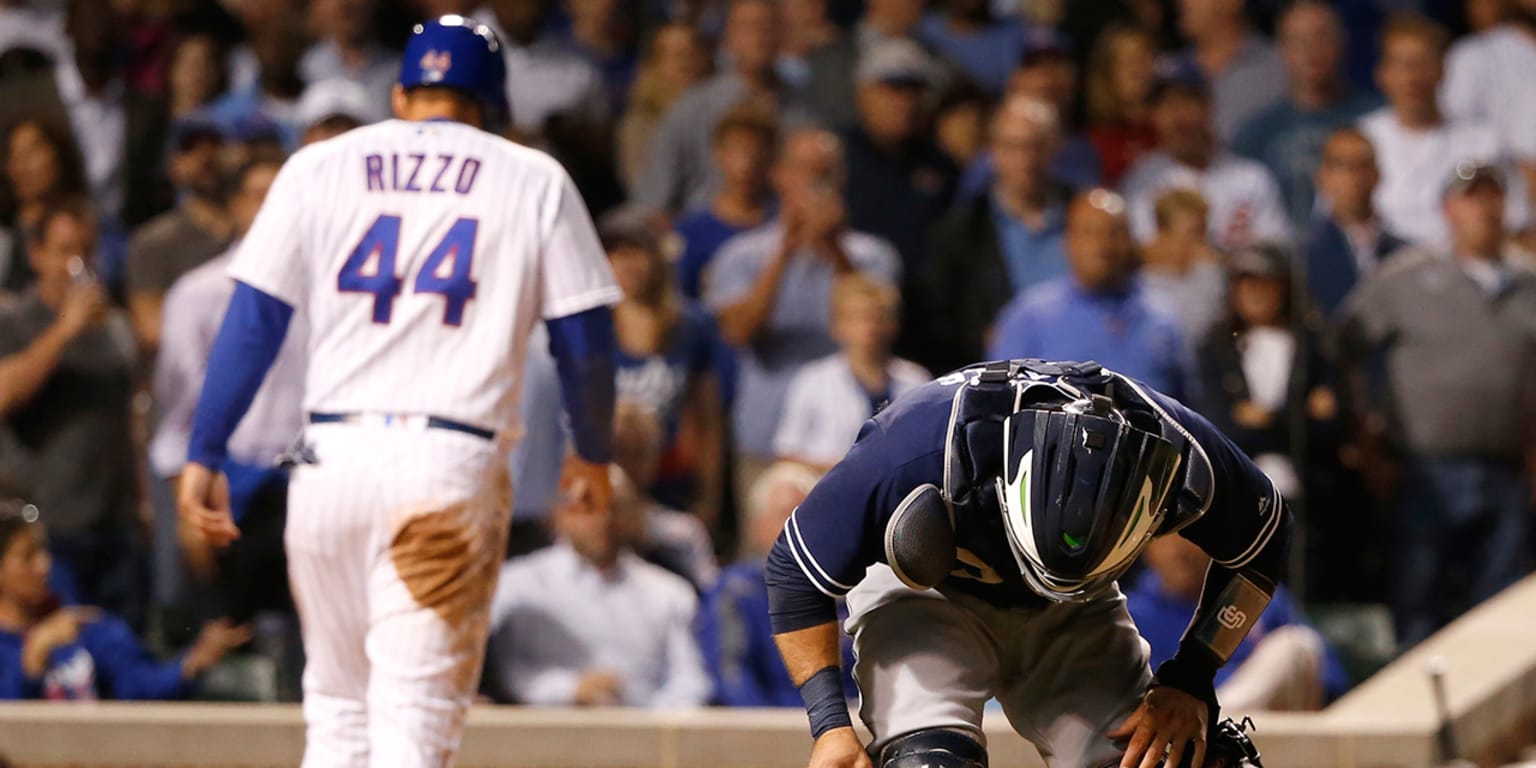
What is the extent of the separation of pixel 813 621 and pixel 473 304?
1.49 m

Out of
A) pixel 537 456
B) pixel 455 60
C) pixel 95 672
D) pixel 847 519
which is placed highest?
pixel 455 60

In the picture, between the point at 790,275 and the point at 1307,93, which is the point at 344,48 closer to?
the point at 790,275

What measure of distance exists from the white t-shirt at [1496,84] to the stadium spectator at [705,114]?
287cm

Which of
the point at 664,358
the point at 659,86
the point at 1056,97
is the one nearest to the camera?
the point at 664,358

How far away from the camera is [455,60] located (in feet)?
15.8

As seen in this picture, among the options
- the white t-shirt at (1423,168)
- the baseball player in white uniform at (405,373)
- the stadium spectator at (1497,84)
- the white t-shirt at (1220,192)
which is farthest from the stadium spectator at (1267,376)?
the baseball player in white uniform at (405,373)

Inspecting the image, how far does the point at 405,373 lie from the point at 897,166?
4.06 meters

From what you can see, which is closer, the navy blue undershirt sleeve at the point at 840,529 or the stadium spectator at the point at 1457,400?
the navy blue undershirt sleeve at the point at 840,529

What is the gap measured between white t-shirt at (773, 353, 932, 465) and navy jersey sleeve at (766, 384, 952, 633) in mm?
3730

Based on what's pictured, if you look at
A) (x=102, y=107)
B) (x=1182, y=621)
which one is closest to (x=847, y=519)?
(x=1182, y=621)

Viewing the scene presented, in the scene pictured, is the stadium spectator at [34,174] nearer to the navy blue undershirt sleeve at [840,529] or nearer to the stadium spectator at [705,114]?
the stadium spectator at [705,114]

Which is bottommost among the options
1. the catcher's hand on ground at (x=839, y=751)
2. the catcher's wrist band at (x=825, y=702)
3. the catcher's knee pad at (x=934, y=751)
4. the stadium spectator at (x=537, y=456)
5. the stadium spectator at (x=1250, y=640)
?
the stadium spectator at (x=1250, y=640)

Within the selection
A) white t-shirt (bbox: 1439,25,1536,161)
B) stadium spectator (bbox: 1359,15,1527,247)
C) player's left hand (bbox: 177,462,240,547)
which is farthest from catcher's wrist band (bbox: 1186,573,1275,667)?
white t-shirt (bbox: 1439,25,1536,161)

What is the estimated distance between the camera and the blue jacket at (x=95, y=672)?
22.0ft
